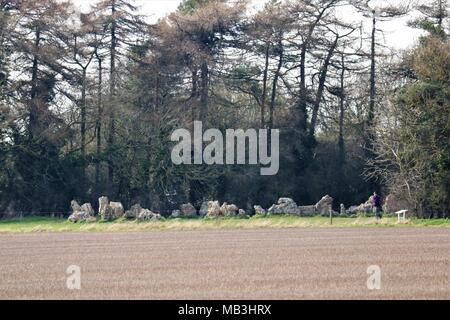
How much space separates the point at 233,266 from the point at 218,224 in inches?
950

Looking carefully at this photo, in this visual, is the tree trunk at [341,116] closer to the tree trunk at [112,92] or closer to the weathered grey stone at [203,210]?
the weathered grey stone at [203,210]

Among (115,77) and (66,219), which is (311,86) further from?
(66,219)

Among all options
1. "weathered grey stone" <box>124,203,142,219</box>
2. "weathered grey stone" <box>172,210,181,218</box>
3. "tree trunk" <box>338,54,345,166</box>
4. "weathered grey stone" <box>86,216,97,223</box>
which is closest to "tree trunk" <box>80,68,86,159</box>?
"weathered grey stone" <box>172,210,181,218</box>

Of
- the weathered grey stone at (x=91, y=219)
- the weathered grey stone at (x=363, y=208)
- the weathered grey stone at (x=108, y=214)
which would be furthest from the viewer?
the weathered grey stone at (x=363, y=208)

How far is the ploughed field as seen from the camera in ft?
62.3

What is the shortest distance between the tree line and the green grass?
7857 mm

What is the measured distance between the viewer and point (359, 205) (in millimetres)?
58750

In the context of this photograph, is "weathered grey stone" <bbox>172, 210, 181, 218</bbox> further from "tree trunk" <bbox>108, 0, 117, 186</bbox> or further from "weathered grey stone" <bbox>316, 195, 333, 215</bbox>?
"weathered grey stone" <bbox>316, 195, 333, 215</bbox>

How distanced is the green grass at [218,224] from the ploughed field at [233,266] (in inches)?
275

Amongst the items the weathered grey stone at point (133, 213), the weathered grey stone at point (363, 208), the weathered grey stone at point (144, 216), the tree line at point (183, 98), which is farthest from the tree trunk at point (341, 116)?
the weathered grey stone at point (144, 216)

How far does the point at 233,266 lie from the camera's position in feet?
79.6

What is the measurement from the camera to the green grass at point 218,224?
45.9m
